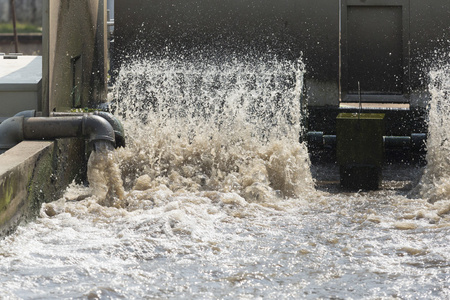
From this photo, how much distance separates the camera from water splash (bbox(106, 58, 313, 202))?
9570mm

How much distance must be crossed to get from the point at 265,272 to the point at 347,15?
783cm

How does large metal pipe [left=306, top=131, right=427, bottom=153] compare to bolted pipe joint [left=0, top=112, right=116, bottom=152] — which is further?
large metal pipe [left=306, top=131, right=427, bottom=153]

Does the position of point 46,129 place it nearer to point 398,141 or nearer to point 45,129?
point 45,129

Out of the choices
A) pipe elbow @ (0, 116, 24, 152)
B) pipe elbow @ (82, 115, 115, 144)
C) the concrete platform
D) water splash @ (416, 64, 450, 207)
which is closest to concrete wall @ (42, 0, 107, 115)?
the concrete platform

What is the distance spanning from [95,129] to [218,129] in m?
2.51

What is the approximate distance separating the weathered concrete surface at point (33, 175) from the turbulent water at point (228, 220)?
17 centimetres

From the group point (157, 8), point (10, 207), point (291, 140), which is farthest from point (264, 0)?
point (10, 207)

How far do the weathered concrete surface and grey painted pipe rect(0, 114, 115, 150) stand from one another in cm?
14

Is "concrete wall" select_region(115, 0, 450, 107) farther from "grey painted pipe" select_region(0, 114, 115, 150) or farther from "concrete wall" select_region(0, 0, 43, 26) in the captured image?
"concrete wall" select_region(0, 0, 43, 26)

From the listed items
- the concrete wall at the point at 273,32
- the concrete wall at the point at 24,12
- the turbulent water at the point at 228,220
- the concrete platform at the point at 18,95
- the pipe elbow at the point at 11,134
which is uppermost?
the concrete wall at the point at 24,12

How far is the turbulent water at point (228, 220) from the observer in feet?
19.5

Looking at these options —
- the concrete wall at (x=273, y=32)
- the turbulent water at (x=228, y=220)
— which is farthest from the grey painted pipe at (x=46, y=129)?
the concrete wall at (x=273, y=32)

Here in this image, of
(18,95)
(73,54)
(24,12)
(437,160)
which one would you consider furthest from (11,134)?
(24,12)

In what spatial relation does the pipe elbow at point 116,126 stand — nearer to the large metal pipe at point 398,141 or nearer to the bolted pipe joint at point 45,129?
the bolted pipe joint at point 45,129
